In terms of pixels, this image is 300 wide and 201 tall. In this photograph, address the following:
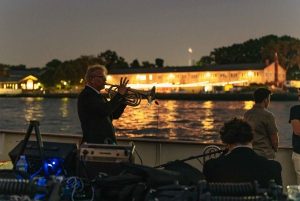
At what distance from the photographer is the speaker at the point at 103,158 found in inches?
119

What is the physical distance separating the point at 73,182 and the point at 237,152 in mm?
910

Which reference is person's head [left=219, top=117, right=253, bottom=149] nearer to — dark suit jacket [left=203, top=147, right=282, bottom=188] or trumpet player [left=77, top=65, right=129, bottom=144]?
dark suit jacket [left=203, top=147, right=282, bottom=188]

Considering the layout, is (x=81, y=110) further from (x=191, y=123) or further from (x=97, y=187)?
(x=191, y=123)

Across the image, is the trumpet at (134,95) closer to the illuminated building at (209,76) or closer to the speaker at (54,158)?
the speaker at (54,158)

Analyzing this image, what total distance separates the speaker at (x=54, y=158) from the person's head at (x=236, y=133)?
106cm

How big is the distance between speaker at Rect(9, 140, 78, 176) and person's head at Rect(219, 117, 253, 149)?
1.06 metres

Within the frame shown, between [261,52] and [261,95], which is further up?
[261,52]

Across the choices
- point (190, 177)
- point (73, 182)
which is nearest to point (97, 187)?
point (73, 182)

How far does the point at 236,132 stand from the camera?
2.90 m

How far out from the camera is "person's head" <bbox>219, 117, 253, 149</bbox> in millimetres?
2881

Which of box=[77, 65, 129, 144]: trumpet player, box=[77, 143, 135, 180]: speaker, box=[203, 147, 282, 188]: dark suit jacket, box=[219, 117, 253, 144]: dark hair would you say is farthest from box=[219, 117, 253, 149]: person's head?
box=[77, 65, 129, 144]: trumpet player

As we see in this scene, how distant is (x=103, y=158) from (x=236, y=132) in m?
0.81

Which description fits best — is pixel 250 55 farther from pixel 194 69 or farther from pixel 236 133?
pixel 236 133

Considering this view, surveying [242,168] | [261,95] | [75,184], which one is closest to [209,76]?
[261,95]
